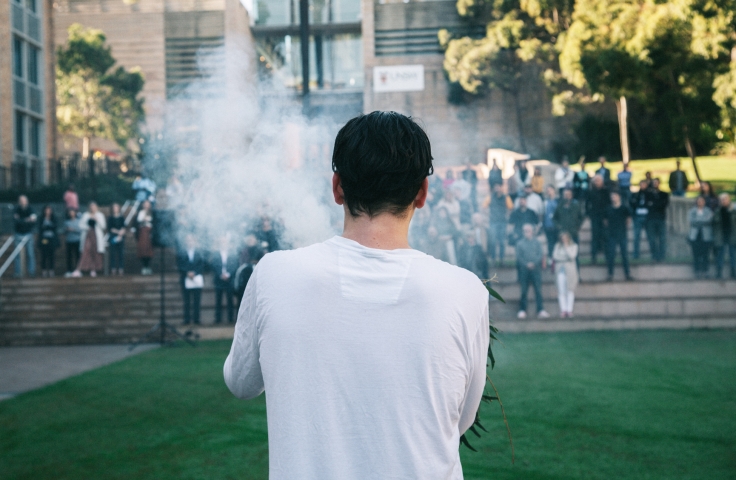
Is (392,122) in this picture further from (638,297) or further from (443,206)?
(638,297)

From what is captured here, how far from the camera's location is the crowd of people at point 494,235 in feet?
46.4

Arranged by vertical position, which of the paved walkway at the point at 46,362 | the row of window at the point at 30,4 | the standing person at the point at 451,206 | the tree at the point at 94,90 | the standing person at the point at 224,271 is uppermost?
the row of window at the point at 30,4

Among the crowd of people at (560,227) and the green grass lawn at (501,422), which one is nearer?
the green grass lawn at (501,422)

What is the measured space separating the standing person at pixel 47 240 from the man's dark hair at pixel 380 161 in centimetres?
1678

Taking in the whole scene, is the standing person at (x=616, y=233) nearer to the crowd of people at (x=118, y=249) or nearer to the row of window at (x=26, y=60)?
the crowd of people at (x=118, y=249)

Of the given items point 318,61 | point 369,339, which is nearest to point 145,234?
point 318,61

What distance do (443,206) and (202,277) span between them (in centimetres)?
500

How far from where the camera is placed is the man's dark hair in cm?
169

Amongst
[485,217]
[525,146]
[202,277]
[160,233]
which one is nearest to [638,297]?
[485,217]

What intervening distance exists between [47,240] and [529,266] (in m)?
10.8

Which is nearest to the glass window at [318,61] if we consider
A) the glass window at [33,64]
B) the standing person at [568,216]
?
the standing person at [568,216]

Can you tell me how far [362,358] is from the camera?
5.32 feet

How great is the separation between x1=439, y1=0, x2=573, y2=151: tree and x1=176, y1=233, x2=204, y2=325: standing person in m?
19.5

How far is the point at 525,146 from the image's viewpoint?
33.1m
